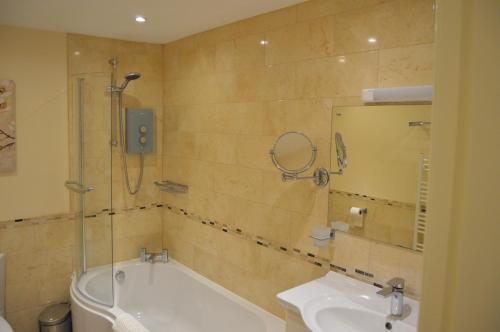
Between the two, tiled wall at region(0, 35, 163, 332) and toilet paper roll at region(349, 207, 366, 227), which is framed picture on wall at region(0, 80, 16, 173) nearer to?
tiled wall at region(0, 35, 163, 332)

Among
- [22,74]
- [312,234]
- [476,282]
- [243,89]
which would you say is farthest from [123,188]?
[476,282]

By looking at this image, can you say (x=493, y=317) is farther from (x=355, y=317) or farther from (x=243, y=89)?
(x=243, y=89)

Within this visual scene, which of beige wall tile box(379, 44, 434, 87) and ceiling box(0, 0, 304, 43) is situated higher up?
ceiling box(0, 0, 304, 43)

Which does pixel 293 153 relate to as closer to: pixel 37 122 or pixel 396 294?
pixel 396 294

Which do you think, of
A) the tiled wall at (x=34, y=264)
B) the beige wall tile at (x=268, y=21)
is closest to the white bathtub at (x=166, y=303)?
the tiled wall at (x=34, y=264)

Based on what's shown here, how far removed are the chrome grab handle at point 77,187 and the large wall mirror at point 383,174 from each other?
1.89m

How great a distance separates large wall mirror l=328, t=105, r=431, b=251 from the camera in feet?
5.98

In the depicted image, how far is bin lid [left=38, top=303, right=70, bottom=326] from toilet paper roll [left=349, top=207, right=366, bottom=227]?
253 centimetres

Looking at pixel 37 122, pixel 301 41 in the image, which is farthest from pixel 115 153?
pixel 301 41

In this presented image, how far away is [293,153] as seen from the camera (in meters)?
2.38

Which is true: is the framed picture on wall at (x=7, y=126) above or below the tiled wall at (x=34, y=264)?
above

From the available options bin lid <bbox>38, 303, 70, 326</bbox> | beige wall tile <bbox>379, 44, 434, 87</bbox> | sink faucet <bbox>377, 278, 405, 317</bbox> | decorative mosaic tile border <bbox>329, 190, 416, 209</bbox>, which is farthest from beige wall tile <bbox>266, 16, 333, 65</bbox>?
bin lid <bbox>38, 303, 70, 326</bbox>

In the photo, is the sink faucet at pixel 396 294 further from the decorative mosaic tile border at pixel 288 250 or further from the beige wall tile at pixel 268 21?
the beige wall tile at pixel 268 21

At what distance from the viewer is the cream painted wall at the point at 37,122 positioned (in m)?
3.03
